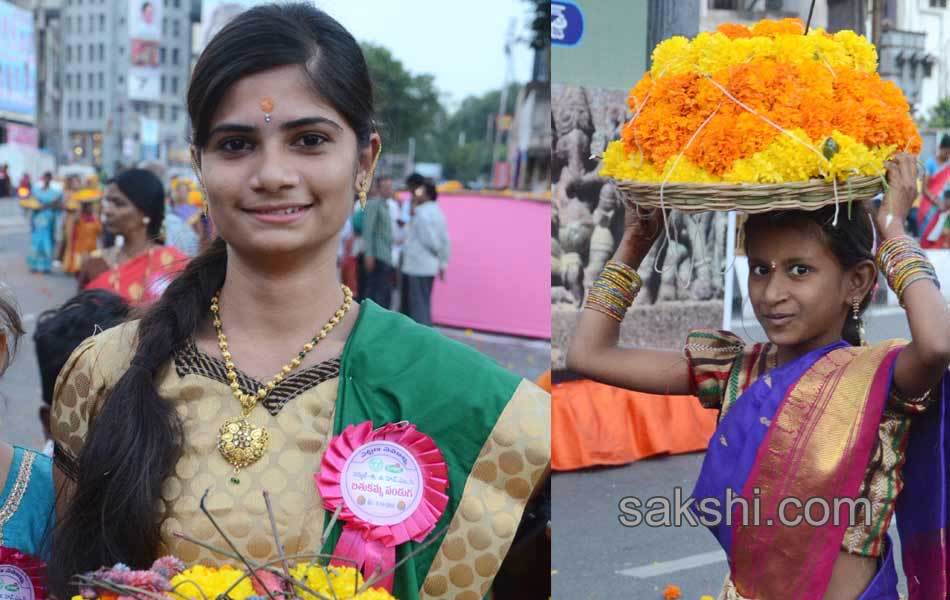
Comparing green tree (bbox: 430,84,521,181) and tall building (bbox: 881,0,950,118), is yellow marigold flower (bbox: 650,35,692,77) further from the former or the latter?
green tree (bbox: 430,84,521,181)

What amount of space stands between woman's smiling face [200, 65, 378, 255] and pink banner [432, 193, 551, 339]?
416 inches

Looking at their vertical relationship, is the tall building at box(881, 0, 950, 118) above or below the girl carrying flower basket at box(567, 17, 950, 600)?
above

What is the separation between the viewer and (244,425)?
2062 millimetres

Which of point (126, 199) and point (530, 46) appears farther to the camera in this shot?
point (530, 46)

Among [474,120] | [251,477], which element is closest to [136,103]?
[474,120]

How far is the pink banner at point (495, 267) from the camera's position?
13.2 meters

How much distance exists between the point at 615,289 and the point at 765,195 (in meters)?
0.55

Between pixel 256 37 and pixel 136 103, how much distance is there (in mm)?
92510

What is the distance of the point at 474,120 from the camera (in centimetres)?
10819

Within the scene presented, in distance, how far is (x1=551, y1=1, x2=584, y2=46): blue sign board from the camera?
5.84 m

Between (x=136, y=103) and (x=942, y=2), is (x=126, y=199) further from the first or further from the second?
(x=136, y=103)

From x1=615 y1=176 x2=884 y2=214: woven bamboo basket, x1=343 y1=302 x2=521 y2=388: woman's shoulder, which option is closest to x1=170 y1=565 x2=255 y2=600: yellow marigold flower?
x1=343 y1=302 x2=521 y2=388: woman's shoulder

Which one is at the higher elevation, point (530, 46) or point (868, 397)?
point (530, 46)

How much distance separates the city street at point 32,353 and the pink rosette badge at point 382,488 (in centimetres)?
77
